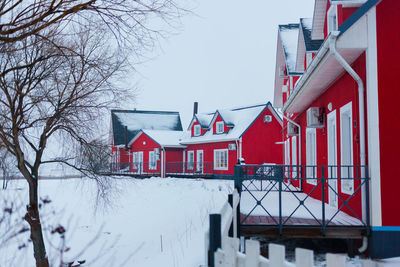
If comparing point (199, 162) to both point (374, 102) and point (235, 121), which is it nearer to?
point (235, 121)

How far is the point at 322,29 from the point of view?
10.4 m

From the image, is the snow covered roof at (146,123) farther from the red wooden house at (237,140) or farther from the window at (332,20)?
the window at (332,20)

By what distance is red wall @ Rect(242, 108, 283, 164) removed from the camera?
2575 cm

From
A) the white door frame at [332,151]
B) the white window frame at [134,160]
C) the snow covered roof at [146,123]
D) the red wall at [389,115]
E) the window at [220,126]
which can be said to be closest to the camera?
the red wall at [389,115]

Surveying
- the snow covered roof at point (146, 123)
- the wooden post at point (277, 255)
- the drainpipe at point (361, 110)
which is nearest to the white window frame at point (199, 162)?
the snow covered roof at point (146, 123)

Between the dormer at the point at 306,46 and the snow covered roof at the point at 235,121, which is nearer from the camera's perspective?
the dormer at the point at 306,46

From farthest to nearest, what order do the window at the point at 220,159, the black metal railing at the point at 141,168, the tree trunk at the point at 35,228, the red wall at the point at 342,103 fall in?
the black metal railing at the point at 141,168, the window at the point at 220,159, the tree trunk at the point at 35,228, the red wall at the point at 342,103

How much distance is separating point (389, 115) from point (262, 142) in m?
20.5

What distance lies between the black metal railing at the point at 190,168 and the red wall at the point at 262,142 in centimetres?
318

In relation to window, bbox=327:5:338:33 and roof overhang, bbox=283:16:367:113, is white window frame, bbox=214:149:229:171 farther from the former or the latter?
window, bbox=327:5:338:33

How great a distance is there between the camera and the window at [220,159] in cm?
2651

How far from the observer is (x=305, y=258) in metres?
2.12

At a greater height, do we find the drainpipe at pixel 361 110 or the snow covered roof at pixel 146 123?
the snow covered roof at pixel 146 123

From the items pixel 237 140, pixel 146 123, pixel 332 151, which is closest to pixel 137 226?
pixel 332 151
